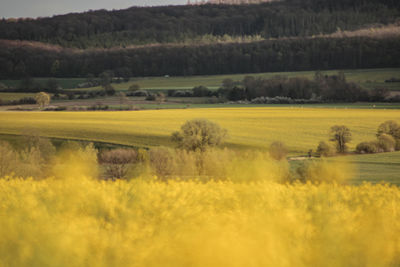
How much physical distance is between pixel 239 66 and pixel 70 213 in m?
126

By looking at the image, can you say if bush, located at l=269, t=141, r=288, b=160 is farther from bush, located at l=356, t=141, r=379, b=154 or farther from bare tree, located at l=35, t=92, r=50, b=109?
bare tree, located at l=35, t=92, r=50, b=109

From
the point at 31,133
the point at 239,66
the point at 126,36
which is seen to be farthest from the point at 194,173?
the point at 126,36

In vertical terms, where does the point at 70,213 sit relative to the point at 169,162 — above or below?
above

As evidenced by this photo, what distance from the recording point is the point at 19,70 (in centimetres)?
8994

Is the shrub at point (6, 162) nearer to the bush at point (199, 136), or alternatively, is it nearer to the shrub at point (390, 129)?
the bush at point (199, 136)

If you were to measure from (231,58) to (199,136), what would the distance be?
10112cm

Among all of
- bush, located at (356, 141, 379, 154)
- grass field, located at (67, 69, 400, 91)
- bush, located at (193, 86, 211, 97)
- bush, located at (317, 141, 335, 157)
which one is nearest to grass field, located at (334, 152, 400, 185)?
bush, located at (317, 141, 335, 157)

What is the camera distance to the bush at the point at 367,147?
35156mm

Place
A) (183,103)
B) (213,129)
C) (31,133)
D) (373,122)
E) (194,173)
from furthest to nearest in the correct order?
(183,103), (373,122), (31,133), (213,129), (194,173)

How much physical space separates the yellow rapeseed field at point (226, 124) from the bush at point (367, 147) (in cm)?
229

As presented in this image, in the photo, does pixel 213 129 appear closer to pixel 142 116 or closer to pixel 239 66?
pixel 142 116

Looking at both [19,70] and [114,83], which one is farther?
[114,83]

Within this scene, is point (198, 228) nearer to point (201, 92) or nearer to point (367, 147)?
point (367, 147)

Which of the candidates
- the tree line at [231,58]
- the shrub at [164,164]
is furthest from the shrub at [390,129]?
the tree line at [231,58]
